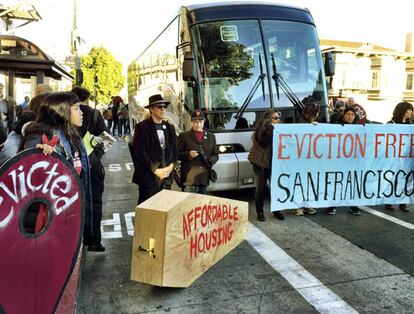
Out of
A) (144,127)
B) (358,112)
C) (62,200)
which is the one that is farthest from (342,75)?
(62,200)

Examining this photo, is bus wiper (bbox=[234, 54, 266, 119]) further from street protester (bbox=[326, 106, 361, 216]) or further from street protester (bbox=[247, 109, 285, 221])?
street protester (bbox=[326, 106, 361, 216])

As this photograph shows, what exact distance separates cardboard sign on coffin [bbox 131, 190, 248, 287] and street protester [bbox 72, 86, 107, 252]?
1040 millimetres

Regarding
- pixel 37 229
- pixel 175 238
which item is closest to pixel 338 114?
pixel 175 238

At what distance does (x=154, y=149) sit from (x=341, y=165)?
3016mm

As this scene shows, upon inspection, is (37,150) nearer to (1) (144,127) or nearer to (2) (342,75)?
(1) (144,127)

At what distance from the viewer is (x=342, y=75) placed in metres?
38.7

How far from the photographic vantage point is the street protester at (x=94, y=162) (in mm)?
4410

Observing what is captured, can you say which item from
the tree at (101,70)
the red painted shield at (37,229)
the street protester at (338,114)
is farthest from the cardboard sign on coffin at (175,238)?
the tree at (101,70)

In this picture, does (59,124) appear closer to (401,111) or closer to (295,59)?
(295,59)

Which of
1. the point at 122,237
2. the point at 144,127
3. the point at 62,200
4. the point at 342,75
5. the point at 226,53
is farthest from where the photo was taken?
the point at 342,75

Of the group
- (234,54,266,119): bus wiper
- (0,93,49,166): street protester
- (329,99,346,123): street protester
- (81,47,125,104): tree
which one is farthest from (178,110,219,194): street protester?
(81,47,125,104): tree

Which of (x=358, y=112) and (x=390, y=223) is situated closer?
(x=390, y=223)

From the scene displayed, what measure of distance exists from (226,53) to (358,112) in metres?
2.43

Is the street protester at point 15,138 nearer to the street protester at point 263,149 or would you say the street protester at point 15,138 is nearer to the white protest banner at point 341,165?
the street protester at point 263,149
